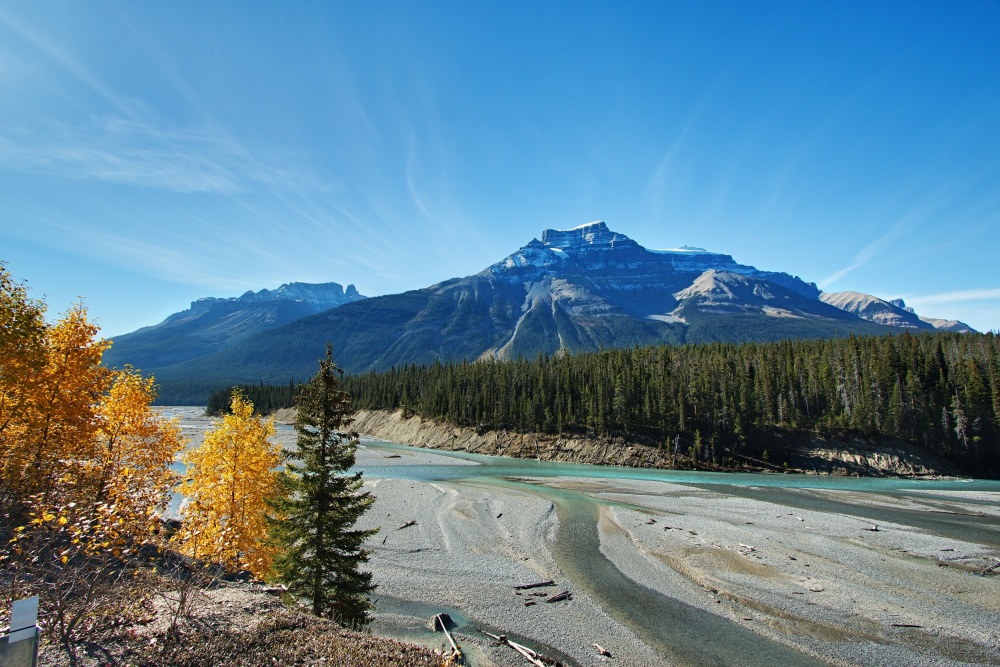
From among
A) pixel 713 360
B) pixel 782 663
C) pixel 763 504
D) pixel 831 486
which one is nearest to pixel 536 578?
pixel 782 663

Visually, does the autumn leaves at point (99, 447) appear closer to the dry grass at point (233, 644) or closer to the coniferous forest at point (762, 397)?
the dry grass at point (233, 644)

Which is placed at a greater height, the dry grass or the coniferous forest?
the coniferous forest

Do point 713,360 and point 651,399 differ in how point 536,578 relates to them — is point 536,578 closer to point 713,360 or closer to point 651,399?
point 651,399

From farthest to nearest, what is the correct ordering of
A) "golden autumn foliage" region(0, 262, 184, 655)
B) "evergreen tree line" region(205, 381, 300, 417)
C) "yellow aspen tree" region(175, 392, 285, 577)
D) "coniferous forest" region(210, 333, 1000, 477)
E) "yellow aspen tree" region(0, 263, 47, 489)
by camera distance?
"evergreen tree line" region(205, 381, 300, 417) < "coniferous forest" region(210, 333, 1000, 477) < "yellow aspen tree" region(175, 392, 285, 577) < "yellow aspen tree" region(0, 263, 47, 489) < "golden autumn foliage" region(0, 262, 184, 655)

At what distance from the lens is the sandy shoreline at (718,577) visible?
60.9ft

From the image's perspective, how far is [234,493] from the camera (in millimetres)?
21797

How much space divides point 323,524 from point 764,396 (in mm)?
101154

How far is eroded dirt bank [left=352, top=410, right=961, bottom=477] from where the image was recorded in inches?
3145

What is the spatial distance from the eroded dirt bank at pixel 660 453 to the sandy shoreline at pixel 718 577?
3991 centimetres

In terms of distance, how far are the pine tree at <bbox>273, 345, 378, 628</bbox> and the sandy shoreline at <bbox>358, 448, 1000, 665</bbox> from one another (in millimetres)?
3583

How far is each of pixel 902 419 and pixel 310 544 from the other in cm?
10936

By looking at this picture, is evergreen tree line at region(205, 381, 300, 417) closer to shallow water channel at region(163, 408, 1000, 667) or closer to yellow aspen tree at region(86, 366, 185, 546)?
shallow water channel at region(163, 408, 1000, 667)

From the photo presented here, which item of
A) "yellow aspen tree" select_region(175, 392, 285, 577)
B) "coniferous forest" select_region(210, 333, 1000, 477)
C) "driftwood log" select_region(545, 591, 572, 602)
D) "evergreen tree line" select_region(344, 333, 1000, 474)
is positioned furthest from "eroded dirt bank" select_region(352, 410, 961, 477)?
"yellow aspen tree" select_region(175, 392, 285, 577)

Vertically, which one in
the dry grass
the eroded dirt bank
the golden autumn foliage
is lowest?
the eroded dirt bank
